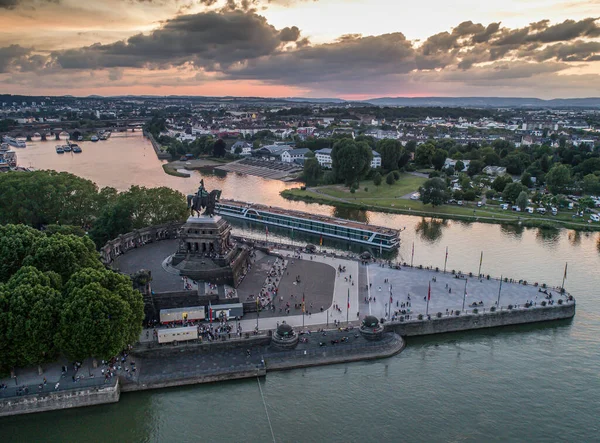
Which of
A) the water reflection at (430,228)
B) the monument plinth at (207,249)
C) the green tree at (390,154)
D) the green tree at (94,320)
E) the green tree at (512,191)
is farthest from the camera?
the green tree at (390,154)

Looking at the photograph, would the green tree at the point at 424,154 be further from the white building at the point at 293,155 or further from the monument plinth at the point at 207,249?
the monument plinth at the point at 207,249

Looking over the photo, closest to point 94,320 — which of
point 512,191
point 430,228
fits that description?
point 430,228

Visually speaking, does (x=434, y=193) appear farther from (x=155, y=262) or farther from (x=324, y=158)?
(x=155, y=262)

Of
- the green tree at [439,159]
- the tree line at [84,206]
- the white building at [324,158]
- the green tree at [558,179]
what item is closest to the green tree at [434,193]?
the green tree at [558,179]

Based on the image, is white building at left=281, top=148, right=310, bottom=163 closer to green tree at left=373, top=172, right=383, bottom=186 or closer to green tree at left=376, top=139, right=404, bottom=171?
green tree at left=376, top=139, right=404, bottom=171

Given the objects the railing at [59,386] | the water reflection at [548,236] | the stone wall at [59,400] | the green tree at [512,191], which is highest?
the green tree at [512,191]
